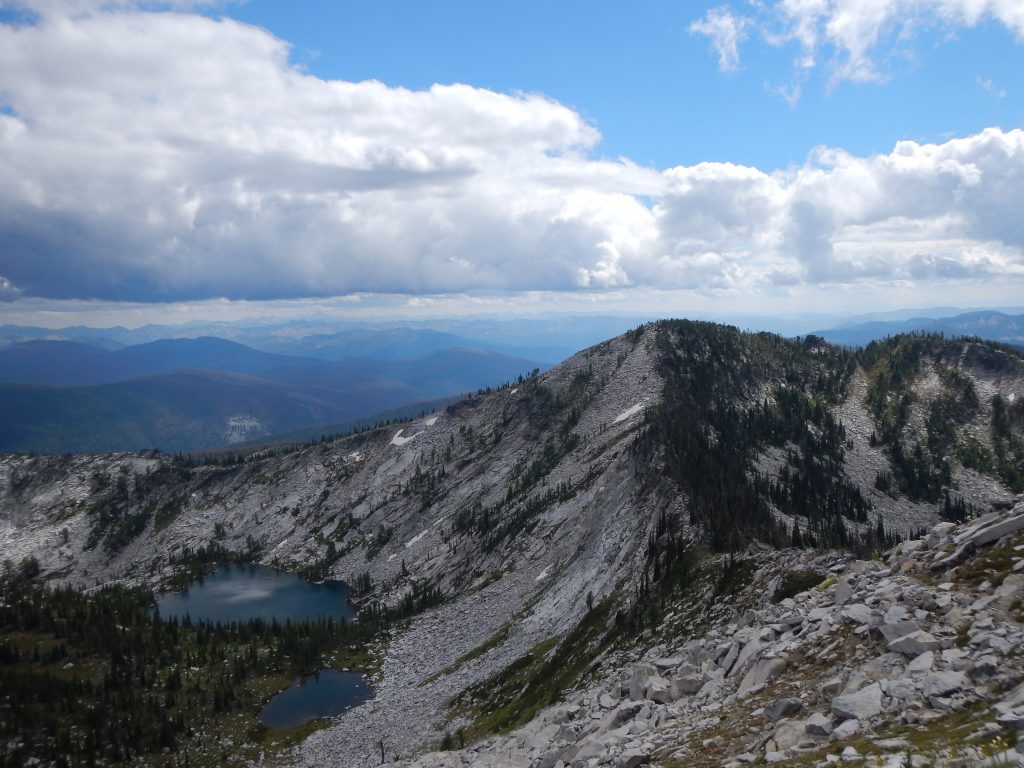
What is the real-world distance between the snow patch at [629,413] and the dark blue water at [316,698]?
97453 millimetres

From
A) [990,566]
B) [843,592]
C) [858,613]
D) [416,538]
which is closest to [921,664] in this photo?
[858,613]

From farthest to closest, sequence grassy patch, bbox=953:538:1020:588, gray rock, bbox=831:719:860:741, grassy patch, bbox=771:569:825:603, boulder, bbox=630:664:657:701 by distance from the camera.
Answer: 1. grassy patch, bbox=771:569:825:603
2. boulder, bbox=630:664:657:701
3. grassy patch, bbox=953:538:1020:588
4. gray rock, bbox=831:719:860:741

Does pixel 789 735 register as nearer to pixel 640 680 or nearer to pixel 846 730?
pixel 846 730

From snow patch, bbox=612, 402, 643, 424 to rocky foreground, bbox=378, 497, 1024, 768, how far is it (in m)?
133

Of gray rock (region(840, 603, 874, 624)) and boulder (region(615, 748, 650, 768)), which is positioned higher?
gray rock (region(840, 603, 874, 624))

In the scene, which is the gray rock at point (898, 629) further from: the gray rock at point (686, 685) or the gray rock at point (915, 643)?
the gray rock at point (686, 685)

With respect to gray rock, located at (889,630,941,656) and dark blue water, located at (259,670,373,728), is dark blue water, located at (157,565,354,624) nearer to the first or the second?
dark blue water, located at (259,670,373,728)

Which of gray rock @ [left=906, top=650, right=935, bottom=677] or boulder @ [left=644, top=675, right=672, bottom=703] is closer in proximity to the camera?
gray rock @ [left=906, top=650, right=935, bottom=677]

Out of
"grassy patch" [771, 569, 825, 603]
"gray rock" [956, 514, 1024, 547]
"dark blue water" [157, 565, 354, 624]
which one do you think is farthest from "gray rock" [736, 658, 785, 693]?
"dark blue water" [157, 565, 354, 624]

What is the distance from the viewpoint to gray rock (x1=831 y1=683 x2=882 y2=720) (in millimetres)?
21045

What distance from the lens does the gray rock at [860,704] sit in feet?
69.0

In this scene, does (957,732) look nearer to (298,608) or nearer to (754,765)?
(754,765)

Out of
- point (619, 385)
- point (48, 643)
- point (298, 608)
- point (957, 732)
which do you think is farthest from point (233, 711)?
point (619, 385)

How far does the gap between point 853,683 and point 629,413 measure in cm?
15791
